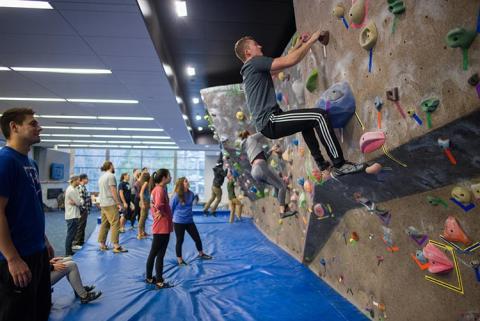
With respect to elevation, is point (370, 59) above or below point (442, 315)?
above

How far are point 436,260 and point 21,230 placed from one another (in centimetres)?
229

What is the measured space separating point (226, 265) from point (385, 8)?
3687mm

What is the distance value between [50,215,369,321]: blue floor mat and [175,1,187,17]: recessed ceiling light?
313cm

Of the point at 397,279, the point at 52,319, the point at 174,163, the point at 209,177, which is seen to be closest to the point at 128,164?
the point at 174,163

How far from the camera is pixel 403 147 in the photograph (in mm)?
1705

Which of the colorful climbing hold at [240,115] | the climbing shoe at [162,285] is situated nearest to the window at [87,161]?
the colorful climbing hold at [240,115]

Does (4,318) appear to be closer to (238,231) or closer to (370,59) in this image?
(370,59)

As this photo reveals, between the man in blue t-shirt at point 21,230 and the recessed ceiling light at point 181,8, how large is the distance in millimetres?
2441

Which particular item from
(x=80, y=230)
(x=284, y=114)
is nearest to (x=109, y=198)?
(x=80, y=230)

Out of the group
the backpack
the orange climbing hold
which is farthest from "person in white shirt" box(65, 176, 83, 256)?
the orange climbing hold

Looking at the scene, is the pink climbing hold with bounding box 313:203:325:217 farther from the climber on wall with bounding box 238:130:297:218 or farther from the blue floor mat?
the blue floor mat

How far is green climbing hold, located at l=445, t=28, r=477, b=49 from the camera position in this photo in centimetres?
123

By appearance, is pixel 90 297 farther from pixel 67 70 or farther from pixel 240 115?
pixel 67 70

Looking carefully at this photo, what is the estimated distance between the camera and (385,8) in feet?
5.49
